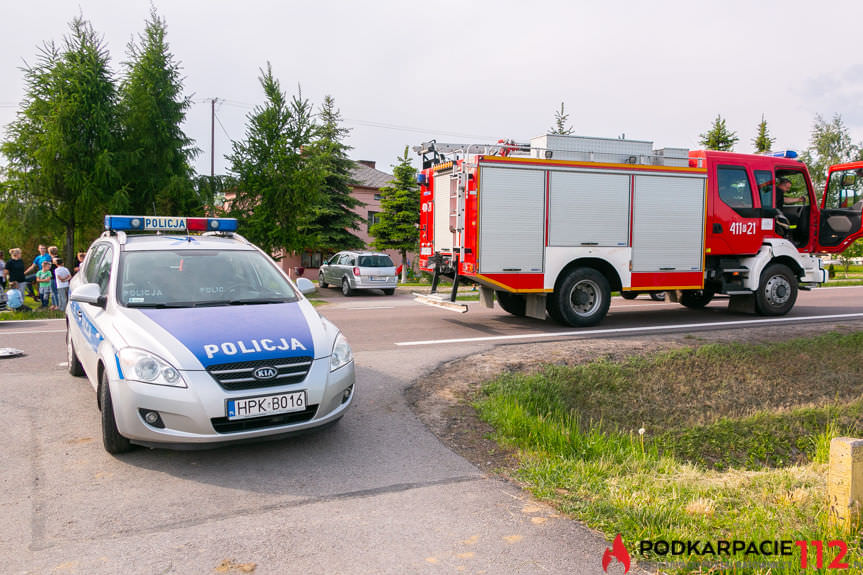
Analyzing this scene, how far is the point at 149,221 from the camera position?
23.7 ft

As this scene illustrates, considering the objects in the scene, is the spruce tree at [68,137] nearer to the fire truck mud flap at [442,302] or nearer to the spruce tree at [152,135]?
the spruce tree at [152,135]

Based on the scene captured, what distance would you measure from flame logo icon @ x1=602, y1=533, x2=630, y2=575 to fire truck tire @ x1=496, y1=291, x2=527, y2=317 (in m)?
8.97

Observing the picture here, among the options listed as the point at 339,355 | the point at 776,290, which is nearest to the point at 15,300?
the point at 339,355

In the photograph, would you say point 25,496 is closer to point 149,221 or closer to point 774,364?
point 149,221

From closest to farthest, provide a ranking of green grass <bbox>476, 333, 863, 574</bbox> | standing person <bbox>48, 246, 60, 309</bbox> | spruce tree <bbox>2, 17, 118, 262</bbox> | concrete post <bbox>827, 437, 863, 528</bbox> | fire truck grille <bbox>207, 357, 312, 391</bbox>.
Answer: concrete post <bbox>827, 437, 863, 528</bbox>, green grass <bbox>476, 333, 863, 574</bbox>, fire truck grille <bbox>207, 357, 312, 391</bbox>, standing person <bbox>48, 246, 60, 309</bbox>, spruce tree <bbox>2, 17, 118, 262</bbox>

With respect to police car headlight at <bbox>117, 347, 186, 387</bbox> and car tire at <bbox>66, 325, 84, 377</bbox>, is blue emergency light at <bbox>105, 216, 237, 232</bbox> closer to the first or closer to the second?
car tire at <bbox>66, 325, 84, 377</bbox>

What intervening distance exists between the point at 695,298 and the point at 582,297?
447 cm

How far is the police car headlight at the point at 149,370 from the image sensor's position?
423 cm

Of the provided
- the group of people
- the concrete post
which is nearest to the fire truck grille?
the concrete post

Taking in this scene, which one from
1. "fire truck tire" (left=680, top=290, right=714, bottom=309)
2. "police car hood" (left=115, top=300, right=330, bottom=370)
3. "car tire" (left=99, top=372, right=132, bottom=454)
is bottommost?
"car tire" (left=99, top=372, right=132, bottom=454)

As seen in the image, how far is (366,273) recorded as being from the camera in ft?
69.0

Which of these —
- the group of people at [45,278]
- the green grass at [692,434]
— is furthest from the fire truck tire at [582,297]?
the group of people at [45,278]

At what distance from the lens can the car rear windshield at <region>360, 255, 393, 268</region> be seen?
21234mm

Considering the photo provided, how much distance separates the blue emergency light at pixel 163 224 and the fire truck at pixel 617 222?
4336 millimetres
